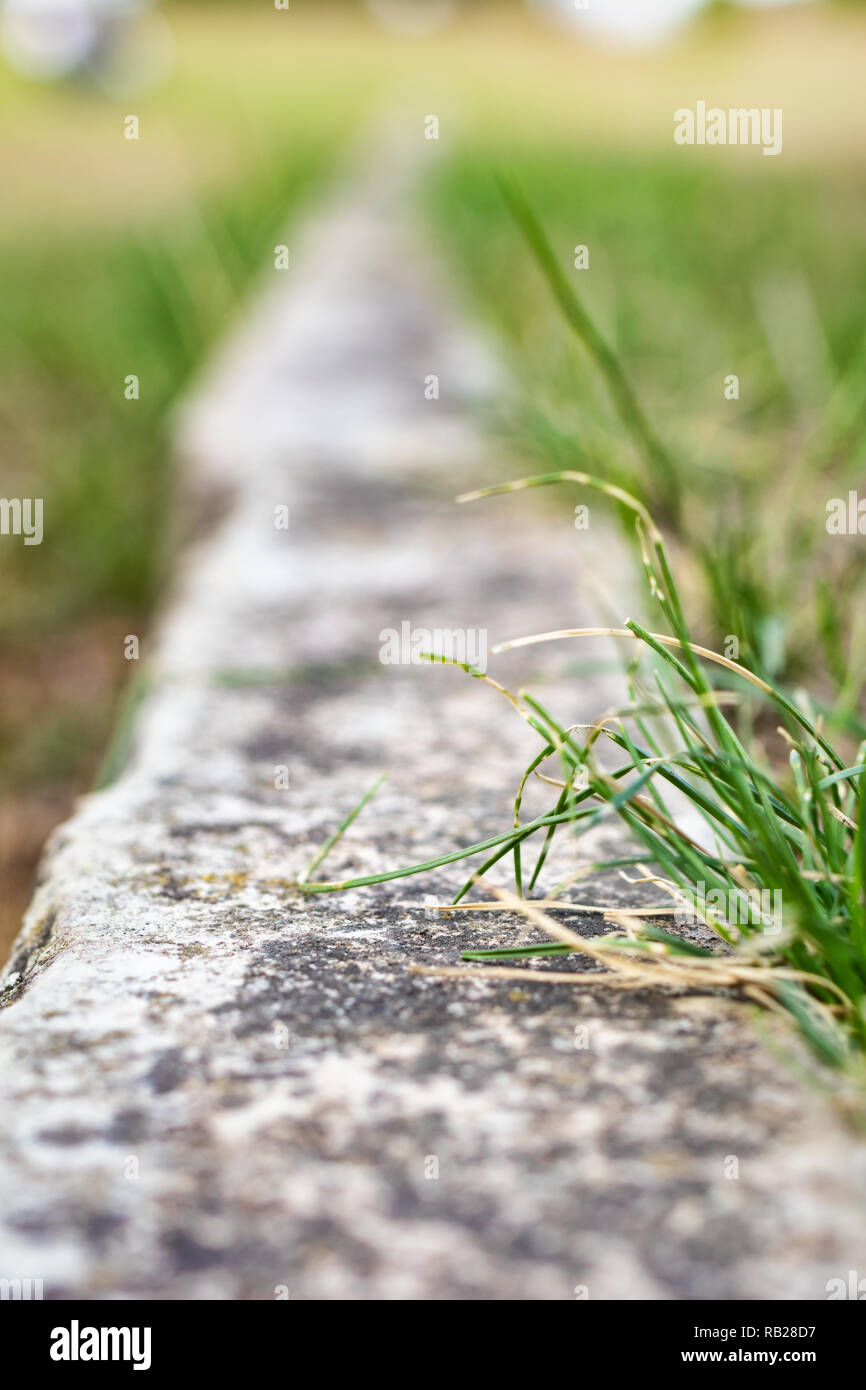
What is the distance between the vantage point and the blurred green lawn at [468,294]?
154cm

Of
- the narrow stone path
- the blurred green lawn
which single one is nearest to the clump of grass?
the narrow stone path

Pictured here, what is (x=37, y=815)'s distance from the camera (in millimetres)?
1356

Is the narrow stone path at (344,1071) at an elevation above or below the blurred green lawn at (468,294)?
below

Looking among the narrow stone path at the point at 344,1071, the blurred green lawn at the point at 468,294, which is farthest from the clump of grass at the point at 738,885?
the blurred green lawn at the point at 468,294

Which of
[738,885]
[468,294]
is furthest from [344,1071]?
[468,294]

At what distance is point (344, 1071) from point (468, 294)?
2724 mm

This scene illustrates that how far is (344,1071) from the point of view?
595 mm

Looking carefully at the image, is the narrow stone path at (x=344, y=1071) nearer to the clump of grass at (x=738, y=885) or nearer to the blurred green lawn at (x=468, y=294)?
the clump of grass at (x=738, y=885)

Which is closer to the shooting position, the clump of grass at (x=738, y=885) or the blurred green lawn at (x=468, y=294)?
the clump of grass at (x=738, y=885)

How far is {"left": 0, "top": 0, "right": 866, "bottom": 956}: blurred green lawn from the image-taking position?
1540 mm

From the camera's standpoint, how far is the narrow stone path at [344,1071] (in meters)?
0.49

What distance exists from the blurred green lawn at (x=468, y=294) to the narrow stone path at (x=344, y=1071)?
307mm

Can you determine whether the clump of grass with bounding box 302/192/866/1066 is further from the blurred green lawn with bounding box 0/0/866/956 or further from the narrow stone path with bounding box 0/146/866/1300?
the blurred green lawn with bounding box 0/0/866/956

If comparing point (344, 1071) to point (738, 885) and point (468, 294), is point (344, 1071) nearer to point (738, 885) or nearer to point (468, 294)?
point (738, 885)
